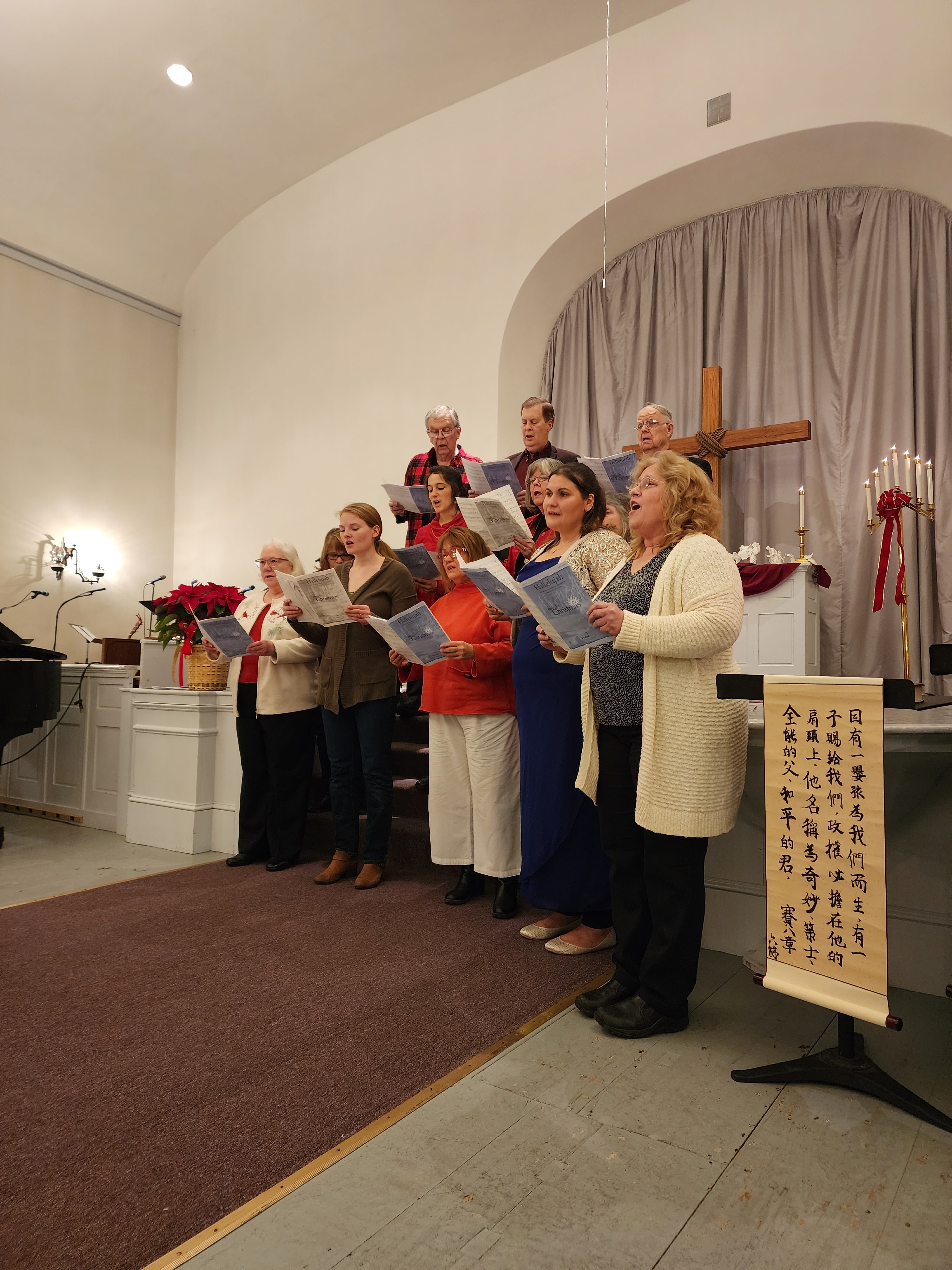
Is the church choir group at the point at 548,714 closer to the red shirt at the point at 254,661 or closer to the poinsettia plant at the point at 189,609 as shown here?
the red shirt at the point at 254,661

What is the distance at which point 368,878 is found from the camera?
10.8ft

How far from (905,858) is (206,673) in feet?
10.4

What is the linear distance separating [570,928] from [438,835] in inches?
22.9

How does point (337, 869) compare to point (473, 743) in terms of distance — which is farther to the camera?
point (337, 869)

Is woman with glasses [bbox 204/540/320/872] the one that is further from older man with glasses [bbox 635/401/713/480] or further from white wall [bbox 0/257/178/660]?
white wall [bbox 0/257/178/660]

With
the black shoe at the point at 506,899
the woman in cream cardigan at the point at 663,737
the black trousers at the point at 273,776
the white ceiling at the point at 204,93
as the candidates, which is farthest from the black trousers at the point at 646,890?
the white ceiling at the point at 204,93

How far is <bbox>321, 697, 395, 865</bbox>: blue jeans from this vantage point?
3.29 meters

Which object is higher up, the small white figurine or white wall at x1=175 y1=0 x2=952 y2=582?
white wall at x1=175 y1=0 x2=952 y2=582

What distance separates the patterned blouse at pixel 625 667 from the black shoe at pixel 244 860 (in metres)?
2.21

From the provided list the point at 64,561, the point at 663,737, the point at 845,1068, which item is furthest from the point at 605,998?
the point at 64,561

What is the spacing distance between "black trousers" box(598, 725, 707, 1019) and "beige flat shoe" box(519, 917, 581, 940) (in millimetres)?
532

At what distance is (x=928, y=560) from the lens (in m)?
4.64

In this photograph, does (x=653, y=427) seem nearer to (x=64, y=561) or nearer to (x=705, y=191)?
(x=705, y=191)

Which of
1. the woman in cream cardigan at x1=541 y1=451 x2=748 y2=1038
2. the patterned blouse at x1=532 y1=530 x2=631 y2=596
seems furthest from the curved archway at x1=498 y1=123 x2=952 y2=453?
the woman in cream cardigan at x1=541 y1=451 x2=748 y2=1038
